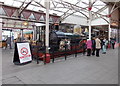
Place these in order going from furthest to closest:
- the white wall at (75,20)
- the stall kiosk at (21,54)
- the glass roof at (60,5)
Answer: the white wall at (75,20)
the glass roof at (60,5)
the stall kiosk at (21,54)

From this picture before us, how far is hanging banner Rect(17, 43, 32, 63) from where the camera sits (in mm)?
5324

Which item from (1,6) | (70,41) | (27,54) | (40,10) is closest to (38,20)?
(40,10)

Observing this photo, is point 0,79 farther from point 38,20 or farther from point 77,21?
point 77,21

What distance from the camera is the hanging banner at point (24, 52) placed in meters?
5.32

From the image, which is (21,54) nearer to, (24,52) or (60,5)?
(24,52)

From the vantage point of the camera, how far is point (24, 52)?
5.54m

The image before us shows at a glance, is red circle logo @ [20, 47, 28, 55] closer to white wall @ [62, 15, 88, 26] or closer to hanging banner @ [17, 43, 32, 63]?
hanging banner @ [17, 43, 32, 63]

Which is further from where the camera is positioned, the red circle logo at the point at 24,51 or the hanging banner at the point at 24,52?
the red circle logo at the point at 24,51

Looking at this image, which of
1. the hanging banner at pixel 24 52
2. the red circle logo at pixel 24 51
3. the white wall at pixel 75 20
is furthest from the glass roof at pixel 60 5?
the red circle logo at pixel 24 51

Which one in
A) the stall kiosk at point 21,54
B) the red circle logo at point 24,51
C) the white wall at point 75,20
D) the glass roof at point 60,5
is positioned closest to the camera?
the stall kiosk at point 21,54

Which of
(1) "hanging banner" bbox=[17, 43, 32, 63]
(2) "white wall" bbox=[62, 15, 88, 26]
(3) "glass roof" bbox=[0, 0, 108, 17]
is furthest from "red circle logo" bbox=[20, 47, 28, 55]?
(2) "white wall" bbox=[62, 15, 88, 26]

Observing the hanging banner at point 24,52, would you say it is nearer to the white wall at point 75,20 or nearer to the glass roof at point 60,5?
the glass roof at point 60,5

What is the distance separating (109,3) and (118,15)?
5158mm

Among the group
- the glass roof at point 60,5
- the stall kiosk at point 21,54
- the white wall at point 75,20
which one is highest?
the glass roof at point 60,5
